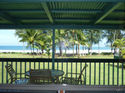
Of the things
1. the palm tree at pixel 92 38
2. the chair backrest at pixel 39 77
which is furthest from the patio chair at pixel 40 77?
the palm tree at pixel 92 38

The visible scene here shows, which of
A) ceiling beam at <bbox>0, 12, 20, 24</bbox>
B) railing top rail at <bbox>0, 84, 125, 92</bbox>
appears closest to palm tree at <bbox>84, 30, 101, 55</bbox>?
ceiling beam at <bbox>0, 12, 20, 24</bbox>

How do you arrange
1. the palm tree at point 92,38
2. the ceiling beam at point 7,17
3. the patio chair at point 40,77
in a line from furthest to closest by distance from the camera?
the palm tree at point 92,38 < the ceiling beam at point 7,17 < the patio chair at point 40,77

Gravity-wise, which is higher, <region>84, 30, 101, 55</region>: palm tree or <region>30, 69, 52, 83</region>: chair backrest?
<region>84, 30, 101, 55</region>: palm tree

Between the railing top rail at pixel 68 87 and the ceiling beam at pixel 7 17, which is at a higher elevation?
the ceiling beam at pixel 7 17

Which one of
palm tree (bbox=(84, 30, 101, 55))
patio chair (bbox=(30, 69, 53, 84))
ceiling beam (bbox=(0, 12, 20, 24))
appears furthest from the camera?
palm tree (bbox=(84, 30, 101, 55))

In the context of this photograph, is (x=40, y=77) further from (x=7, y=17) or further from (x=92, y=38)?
(x=92, y=38)

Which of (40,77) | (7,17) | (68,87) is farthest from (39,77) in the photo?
(68,87)

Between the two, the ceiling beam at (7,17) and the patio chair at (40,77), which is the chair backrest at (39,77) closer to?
the patio chair at (40,77)

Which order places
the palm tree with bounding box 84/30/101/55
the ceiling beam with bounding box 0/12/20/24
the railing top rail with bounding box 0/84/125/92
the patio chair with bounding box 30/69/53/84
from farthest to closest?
the palm tree with bounding box 84/30/101/55 → the ceiling beam with bounding box 0/12/20/24 → the patio chair with bounding box 30/69/53/84 → the railing top rail with bounding box 0/84/125/92

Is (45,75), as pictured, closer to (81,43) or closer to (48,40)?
(48,40)

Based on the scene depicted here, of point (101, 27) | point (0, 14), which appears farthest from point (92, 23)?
point (0, 14)

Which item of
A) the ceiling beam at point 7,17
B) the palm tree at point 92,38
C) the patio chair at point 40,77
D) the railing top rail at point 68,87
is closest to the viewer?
the railing top rail at point 68,87

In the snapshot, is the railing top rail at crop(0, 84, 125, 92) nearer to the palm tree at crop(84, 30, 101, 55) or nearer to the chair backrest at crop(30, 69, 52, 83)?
the chair backrest at crop(30, 69, 52, 83)

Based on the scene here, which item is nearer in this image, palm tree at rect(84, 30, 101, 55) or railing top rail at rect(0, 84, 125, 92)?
railing top rail at rect(0, 84, 125, 92)
